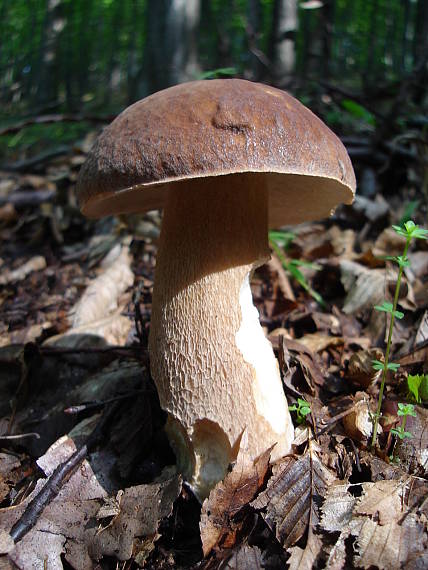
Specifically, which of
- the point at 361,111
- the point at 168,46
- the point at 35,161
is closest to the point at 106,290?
the point at 361,111

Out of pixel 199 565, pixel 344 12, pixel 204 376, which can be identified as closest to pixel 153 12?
pixel 204 376

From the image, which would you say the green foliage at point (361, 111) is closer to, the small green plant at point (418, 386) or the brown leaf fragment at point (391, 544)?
the small green plant at point (418, 386)

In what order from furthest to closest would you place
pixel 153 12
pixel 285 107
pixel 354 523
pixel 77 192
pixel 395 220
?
pixel 153 12 < pixel 395 220 < pixel 77 192 < pixel 285 107 < pixel 354 523

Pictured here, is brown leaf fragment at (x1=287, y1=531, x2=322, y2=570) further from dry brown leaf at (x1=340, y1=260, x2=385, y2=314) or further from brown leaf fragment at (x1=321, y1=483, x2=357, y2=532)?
dry brown leaf at (x1=340, y1=260, x2=385, y2=314)

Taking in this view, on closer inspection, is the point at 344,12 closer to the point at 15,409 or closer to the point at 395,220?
the point at 395,220

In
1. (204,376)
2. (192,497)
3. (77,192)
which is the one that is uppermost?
(77,192)

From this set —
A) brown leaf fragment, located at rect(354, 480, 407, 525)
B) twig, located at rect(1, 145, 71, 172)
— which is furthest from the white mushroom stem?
twig, located at rect(1, 145, 71, 172)

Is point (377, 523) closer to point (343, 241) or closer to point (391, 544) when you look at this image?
point (391, 544)

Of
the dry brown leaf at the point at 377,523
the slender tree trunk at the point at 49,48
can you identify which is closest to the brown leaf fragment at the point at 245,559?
the dry brown leaf at the point at 377,523
